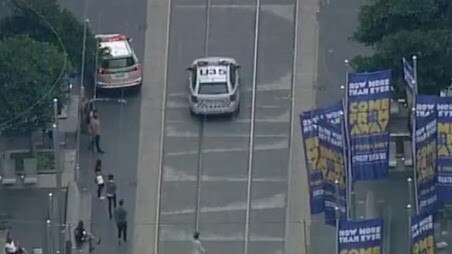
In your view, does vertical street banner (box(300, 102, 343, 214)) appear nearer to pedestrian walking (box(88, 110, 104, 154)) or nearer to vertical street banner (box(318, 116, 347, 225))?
vertical street banner (box(318, 116, 347, 225))

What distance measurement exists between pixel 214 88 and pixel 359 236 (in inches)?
726

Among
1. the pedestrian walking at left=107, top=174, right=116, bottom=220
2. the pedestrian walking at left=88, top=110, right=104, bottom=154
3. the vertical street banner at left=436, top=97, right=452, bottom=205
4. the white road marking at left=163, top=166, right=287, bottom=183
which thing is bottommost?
the pedestrian walking at left=107, top=174, right=116, bottom=220

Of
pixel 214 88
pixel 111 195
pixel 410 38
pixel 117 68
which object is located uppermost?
pixel 410 38

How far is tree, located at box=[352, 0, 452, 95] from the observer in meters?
84.2

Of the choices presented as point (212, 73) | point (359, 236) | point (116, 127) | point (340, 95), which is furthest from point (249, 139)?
point (359, 236)

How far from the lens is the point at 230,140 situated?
88688 mm

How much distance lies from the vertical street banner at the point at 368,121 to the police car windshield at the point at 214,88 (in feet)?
44.2

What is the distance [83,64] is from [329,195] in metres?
15.0

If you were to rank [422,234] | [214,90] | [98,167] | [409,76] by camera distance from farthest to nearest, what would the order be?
[214,90], [98,167], [409,76], [422,234]

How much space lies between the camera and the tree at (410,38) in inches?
3317

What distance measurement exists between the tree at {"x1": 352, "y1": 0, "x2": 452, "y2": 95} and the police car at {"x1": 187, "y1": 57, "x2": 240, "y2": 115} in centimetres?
534

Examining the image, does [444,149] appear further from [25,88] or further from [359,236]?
[25,88]

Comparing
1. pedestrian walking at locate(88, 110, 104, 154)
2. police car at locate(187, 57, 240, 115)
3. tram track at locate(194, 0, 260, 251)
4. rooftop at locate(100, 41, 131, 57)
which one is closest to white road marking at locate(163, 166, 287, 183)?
tram track at locate(194, 0, 260, 251)

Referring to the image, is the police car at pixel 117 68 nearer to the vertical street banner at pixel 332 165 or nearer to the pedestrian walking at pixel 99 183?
the pedestrian walking at pixel 99 183
